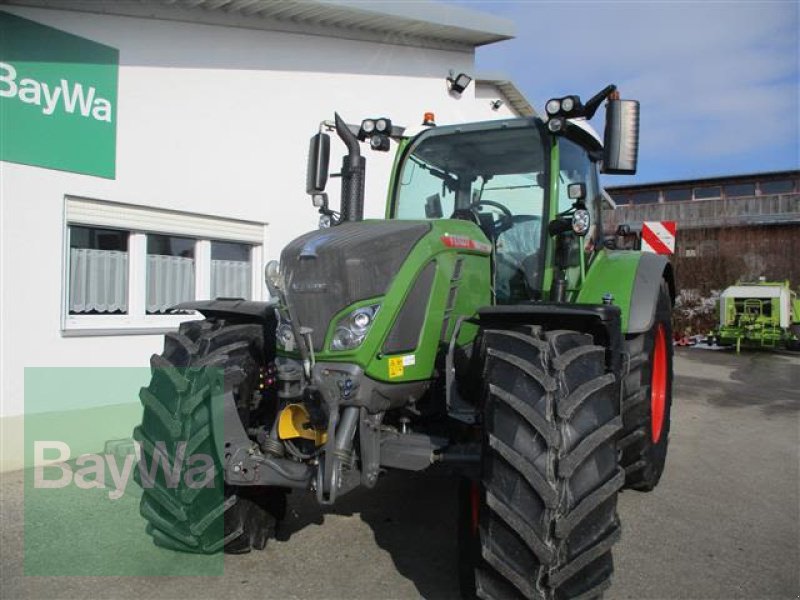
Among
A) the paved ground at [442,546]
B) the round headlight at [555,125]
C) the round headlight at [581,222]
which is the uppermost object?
the round headlight at [555,125]

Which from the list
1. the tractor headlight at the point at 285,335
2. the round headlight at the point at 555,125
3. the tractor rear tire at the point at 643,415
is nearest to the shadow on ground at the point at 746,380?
the tractor rear tire at the point at 643,415

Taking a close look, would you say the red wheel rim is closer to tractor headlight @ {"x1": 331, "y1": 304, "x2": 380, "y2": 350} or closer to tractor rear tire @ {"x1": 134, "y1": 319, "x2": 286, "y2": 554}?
tractor headlight @ {"x1": 331, "y1": 304, "x2": 380, "y2": 350}

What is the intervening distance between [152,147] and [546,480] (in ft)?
16.3

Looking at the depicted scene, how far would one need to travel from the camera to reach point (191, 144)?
6.34 meters

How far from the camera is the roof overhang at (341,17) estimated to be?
19.3 ft

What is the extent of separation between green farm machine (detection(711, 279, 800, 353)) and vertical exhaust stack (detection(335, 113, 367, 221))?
12.9 metres

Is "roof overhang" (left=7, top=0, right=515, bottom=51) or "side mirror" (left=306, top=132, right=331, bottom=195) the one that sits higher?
"roof overhang" (left=7, top=0, right=515, bottom=51)

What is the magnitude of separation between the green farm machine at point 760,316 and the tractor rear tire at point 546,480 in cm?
1324

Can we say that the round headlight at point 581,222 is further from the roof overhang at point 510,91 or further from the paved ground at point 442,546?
the roof overhang at point 510,91

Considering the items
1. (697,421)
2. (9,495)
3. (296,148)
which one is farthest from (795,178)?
(9,495)

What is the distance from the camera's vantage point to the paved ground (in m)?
3.23

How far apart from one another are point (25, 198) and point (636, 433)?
475cm

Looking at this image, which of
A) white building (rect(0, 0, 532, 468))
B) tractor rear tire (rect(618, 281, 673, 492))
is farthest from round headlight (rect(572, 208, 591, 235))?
white building (rect(0, 0, 532, 468))

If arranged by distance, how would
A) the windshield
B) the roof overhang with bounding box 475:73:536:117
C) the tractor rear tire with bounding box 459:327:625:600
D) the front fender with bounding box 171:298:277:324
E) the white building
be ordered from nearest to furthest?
the tractor rear tire with bounding box 459:327:625:600
the front fender with bounding box 171:298:277:324
the windshield
the white building
the roof overhang with bounding box 475:73:536:117
